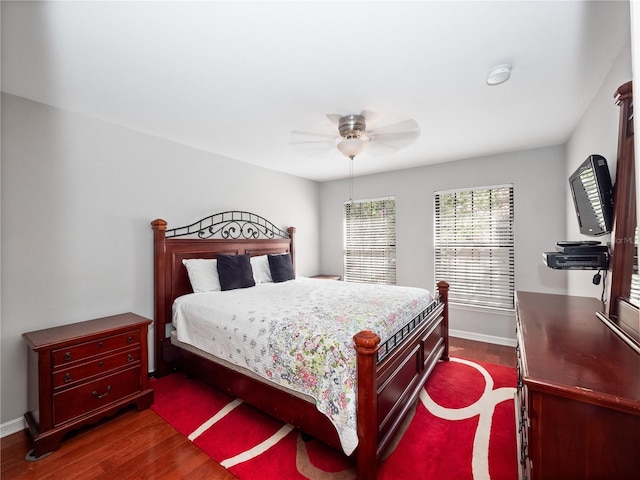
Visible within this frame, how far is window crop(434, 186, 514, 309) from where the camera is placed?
377cm

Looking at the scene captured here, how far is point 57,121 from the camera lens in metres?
2.38

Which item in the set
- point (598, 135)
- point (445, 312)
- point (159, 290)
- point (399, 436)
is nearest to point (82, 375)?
point (159, 290)

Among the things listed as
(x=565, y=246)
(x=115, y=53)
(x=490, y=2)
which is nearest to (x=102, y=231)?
(x=115, y=53)

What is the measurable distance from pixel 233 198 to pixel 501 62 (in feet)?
10.5

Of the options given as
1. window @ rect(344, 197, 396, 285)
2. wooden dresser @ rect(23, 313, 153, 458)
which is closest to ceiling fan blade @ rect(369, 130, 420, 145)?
window @ rect(344, 197, 396, 285)

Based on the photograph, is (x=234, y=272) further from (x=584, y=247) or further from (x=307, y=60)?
(x=584, y=247)

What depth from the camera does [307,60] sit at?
1.80 metres

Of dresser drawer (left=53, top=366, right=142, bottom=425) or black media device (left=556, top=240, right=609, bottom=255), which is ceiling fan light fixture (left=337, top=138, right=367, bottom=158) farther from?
dresser drawer (left=53, top=366, right=142, bottom=425)

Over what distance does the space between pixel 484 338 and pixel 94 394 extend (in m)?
4.37

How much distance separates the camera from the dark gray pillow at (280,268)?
3789mm

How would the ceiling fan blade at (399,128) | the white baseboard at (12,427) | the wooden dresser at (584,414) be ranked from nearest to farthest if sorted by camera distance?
the wooden dresser at (584,414), the white baseboard at (12,427), the ceiling fan blade at (399,128)

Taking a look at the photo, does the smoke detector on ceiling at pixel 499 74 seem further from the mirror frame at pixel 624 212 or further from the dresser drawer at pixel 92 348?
the dresser drawer at pixel 92 348

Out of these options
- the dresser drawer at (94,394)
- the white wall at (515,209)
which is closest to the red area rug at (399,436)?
the dresser drawer at (94,394)

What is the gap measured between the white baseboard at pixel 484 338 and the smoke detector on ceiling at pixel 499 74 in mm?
3253
